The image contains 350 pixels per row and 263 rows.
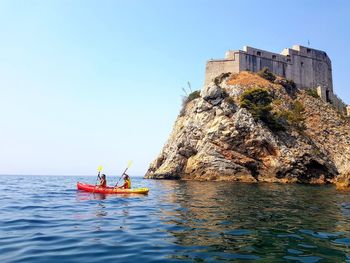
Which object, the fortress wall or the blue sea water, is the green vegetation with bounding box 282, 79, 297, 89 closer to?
the fortress wall

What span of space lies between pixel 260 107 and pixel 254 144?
6.67 meters

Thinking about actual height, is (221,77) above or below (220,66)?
below

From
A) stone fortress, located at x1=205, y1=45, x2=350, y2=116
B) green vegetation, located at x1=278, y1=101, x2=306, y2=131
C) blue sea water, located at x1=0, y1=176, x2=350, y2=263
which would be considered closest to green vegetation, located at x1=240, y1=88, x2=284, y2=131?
green vegetation, located at x1=278, y1=101, x2=306, y2=131

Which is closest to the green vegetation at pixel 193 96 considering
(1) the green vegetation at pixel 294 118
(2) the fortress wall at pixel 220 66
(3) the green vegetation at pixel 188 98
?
(3) the green vegetation at pixel 188 98

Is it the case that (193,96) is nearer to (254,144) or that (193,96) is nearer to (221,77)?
(221,77)

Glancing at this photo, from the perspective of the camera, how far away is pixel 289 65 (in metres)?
72.6

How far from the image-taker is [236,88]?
60875 mm

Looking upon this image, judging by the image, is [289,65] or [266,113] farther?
[289,65]

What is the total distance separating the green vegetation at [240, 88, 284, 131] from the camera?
169ft

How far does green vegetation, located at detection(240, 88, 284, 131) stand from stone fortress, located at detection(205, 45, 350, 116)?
1567 centimetres

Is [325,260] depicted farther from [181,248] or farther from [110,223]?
[110,223]

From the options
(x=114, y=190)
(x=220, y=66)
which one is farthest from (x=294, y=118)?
(x=114, y=190)

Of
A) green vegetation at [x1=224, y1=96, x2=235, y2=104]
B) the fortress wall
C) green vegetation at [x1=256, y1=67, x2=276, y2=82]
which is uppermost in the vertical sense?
the fortress wall

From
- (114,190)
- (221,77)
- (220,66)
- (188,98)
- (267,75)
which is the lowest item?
(114,190)
